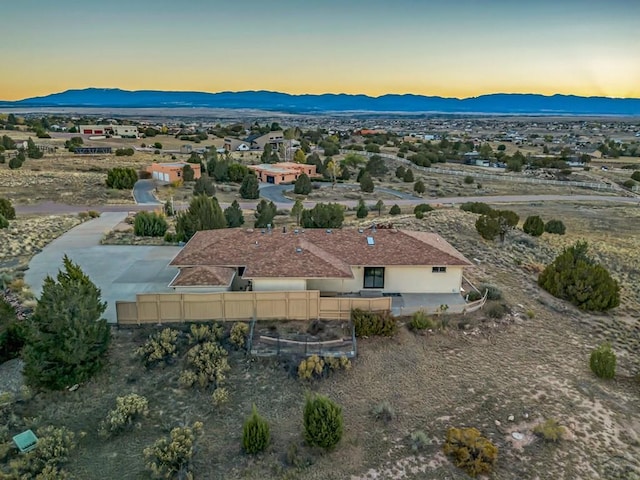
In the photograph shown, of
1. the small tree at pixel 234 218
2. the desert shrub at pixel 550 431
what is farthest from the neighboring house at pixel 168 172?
the desert shrub at pixel 550 431

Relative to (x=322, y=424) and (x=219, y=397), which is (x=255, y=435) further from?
(x=219, y=397)

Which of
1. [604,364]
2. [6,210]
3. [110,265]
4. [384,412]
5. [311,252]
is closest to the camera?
[384,412]

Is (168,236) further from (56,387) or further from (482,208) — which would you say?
(482,208)

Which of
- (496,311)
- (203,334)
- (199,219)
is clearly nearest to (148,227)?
(199,219)

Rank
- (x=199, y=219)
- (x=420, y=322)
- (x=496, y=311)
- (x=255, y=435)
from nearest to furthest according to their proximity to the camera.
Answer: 1. (x=255, y=435)
2. (x=420, y=322)
3. (x=496, y=311)
4. (x=199, y=219)

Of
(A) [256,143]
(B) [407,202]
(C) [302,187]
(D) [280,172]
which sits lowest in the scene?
(B) [407,202]

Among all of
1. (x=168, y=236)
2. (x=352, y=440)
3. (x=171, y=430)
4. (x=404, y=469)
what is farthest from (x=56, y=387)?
(x=168, y=236)
